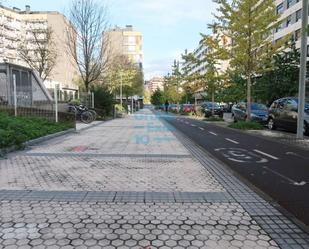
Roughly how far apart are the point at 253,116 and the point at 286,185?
55.8ft

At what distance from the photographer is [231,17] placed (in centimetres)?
2059

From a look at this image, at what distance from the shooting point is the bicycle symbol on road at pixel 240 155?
9.42 metres

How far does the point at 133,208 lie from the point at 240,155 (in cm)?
610

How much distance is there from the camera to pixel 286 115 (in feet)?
58.0

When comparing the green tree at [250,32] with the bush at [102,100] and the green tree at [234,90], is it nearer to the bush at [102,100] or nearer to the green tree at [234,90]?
the green tree at [234,90]

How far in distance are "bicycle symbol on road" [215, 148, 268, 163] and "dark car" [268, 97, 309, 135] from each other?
6.42 metres

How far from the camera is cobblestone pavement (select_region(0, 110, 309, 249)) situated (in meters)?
3.85

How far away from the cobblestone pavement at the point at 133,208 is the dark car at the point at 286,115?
9.98 meters

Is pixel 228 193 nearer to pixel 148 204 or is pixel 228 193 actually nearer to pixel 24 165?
pixel 148 204

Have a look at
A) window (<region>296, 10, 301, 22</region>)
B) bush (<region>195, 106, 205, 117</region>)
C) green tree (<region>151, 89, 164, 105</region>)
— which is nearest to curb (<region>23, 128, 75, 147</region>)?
bush (<region>195, 106, 205, 117</region>)

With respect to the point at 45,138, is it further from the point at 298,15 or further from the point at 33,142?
the point at 298,15

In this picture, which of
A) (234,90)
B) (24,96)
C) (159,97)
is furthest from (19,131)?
(159,97)

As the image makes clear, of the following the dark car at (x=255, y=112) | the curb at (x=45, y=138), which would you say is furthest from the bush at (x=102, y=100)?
the curb at (x=45, y=138)

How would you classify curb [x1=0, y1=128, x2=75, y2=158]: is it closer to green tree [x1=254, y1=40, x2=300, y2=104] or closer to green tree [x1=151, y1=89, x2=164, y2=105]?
green tree [x1=254, y1=40, x2=300, y2=104]
